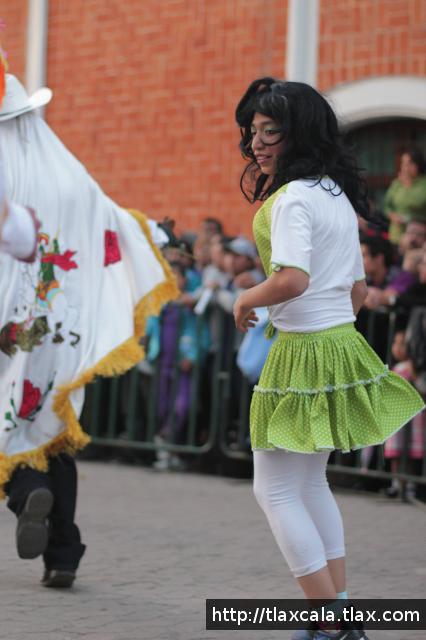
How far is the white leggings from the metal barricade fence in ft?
16.3

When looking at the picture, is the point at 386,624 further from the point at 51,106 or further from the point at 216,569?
the point at 51,106

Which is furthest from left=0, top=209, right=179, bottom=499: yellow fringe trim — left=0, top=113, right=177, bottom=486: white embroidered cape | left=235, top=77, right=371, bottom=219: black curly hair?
left=235, top=77, right=371, bottom=219: black curly hair

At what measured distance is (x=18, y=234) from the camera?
369 centimetres

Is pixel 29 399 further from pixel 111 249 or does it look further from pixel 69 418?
pixel 111 249

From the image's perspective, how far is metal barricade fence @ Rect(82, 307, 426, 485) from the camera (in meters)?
10.2

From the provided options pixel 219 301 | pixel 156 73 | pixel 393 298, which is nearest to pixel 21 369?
pixel 393 298

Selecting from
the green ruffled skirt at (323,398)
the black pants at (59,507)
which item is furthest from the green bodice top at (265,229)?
the black pants at (59,507)

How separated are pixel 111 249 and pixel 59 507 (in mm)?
1130

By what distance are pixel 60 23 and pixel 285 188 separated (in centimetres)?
1111

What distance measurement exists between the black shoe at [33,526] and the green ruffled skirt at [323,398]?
1226 mm

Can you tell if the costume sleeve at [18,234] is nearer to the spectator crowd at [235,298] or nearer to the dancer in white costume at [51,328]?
the dancer in white costume at [51,328]

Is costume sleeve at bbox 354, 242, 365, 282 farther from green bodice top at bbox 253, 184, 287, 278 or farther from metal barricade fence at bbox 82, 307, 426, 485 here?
metal barricade fence at bbox 82, 307, 426, 485

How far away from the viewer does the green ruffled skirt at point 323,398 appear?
169 inches

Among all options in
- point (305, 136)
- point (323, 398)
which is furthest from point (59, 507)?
point (305, 136)
